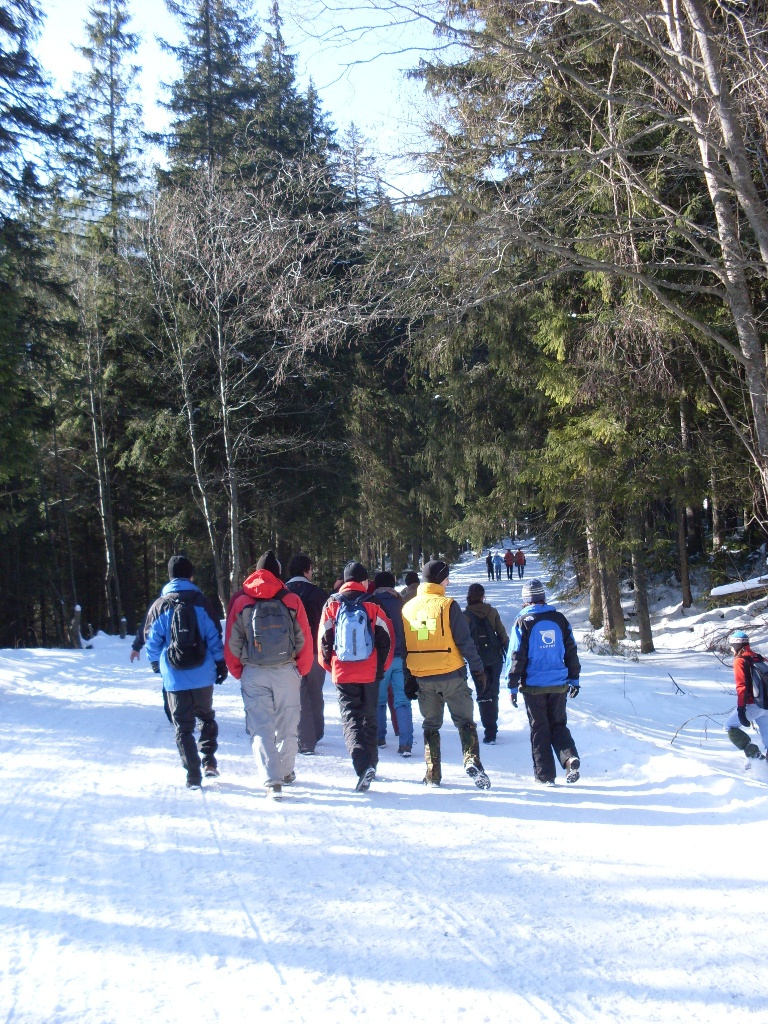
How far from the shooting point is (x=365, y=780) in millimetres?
6988

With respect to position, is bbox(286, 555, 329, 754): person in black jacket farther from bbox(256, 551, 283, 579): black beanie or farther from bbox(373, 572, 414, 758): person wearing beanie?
bbox(256, 551, 283, 579): black beanie

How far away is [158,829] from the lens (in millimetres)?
5898

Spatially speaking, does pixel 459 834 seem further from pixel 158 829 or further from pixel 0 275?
pixel 0 275

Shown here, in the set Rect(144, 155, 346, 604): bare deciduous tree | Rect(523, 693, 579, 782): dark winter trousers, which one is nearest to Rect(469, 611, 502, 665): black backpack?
Rect(523, 693, 579, 782): dark winter trousers

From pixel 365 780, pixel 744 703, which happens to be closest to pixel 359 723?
pixel 365 780

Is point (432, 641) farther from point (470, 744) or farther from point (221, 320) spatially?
point (221, 320)

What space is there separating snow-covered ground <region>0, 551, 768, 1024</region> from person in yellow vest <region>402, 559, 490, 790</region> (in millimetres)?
364

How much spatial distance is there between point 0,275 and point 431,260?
7043 millimetres

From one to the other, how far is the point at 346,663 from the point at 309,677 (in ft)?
5.24

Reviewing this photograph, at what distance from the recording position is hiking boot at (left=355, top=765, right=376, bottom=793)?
22.9ft

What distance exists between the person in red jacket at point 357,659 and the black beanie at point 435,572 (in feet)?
1.68

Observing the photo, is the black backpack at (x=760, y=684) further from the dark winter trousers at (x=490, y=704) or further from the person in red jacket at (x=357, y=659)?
the person in red jacket at (x=357, y=659)

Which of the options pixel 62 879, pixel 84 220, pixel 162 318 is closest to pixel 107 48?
pixel 84 220

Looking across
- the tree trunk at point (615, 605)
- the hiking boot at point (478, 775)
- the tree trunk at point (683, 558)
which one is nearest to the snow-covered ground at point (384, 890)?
the hiking boot at point (478, 775)
